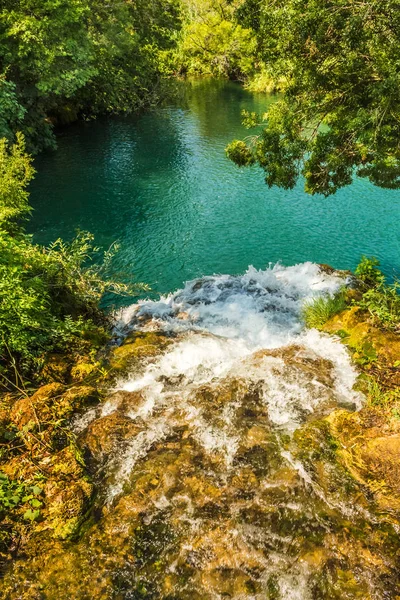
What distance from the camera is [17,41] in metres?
14.8

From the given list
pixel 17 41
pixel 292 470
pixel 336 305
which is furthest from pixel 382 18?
pixel 17 41

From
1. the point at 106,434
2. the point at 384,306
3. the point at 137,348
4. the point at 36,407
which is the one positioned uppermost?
the point at 384,306

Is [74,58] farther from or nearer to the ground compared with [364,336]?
farther from the ground

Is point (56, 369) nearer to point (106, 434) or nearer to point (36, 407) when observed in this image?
point (36, 407)

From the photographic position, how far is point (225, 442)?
5477 mm

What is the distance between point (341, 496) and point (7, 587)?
389 cm

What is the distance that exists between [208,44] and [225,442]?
49.6 metres

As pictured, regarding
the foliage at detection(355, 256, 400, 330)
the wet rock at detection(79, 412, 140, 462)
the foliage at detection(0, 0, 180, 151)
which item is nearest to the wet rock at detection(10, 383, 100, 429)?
the wet rock at detection(79, 412, 140, 462)

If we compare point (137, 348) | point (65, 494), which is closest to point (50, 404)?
point (65, 494)

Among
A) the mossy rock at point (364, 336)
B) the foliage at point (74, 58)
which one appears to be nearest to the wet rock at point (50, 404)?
the mossy rock at point (364, 336)

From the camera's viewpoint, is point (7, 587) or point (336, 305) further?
point (336, 305)

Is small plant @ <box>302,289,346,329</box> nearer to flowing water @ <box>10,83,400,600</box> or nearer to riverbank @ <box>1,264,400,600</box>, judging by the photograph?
flowing water @ <box>10,83,400,600</box>

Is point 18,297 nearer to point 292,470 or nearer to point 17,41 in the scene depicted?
point 292,470

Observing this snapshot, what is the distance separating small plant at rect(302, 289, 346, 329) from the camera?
8.80 metres
